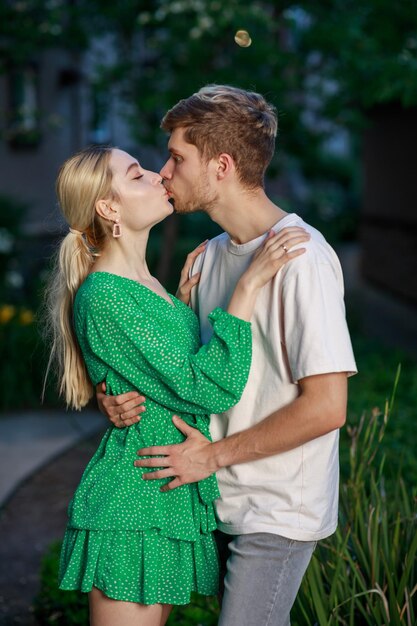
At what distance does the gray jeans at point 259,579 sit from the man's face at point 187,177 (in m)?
0.95

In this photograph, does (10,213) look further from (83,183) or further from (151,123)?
(83,183)

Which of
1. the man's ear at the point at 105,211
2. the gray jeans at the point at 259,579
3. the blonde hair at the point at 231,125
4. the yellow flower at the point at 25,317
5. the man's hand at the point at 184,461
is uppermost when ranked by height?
the blonde hair at the point at 231,125

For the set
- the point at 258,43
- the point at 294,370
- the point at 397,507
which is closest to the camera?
the point at 294,370

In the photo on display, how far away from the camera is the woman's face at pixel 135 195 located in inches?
112

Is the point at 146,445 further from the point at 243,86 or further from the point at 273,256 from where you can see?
the point at 243,86

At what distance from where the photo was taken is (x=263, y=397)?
2.70 metres

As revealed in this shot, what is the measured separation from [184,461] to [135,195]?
0.77m

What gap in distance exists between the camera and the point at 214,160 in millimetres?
2758

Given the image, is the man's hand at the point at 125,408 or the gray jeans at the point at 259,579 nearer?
the gray jeans at the point at 259,579

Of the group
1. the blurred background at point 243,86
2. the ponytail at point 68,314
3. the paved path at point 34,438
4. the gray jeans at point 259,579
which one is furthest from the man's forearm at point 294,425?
the paved path at point 34,438

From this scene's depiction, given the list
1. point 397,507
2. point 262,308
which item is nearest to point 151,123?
point 397,507

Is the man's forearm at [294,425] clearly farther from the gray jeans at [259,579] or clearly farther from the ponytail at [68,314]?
the ponytail at [68,314]

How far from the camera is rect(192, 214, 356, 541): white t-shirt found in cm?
254

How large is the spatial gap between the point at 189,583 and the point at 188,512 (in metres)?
0.20
